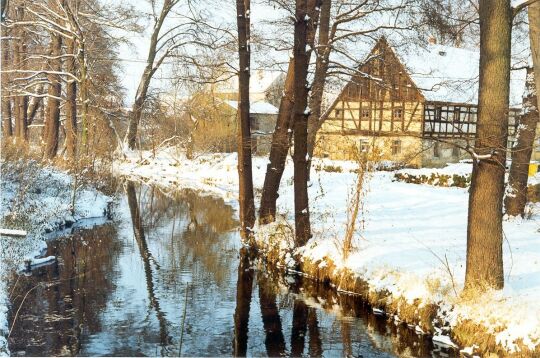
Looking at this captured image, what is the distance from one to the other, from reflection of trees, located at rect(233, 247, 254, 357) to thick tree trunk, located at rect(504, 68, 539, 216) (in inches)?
243

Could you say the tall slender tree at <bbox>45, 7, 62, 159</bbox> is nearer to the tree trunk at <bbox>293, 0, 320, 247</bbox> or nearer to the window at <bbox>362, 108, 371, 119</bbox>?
the tree trunk at <bbox>293, 0, 320, 247</bbox>

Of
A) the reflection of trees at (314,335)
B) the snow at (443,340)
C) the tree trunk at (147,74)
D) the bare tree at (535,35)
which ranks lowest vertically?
the reflection of trees at (314,335)

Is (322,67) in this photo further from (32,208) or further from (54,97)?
(54,97)

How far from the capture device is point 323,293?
955 cm

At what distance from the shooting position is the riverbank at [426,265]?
21.8ft

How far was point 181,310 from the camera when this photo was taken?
8312mm

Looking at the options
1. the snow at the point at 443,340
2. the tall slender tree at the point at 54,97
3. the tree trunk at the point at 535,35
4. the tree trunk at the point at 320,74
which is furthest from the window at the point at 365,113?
the snow at the point at 443,340

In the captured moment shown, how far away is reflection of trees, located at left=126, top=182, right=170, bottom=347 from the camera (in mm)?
7492

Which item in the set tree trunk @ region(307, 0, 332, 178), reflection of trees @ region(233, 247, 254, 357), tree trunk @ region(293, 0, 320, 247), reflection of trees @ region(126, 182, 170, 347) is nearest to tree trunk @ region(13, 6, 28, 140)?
reflection of trees @ region(126, 182, 170, 347)

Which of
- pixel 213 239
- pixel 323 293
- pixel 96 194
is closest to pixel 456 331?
pixel 323 293

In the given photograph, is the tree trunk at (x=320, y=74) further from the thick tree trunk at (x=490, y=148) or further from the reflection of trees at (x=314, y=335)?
the thick tree trunk at (x=490, y=148)

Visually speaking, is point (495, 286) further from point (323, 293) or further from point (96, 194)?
point (96, 194)

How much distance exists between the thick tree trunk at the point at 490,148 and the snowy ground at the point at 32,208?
19.2ft

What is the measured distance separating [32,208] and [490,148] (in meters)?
9.87
